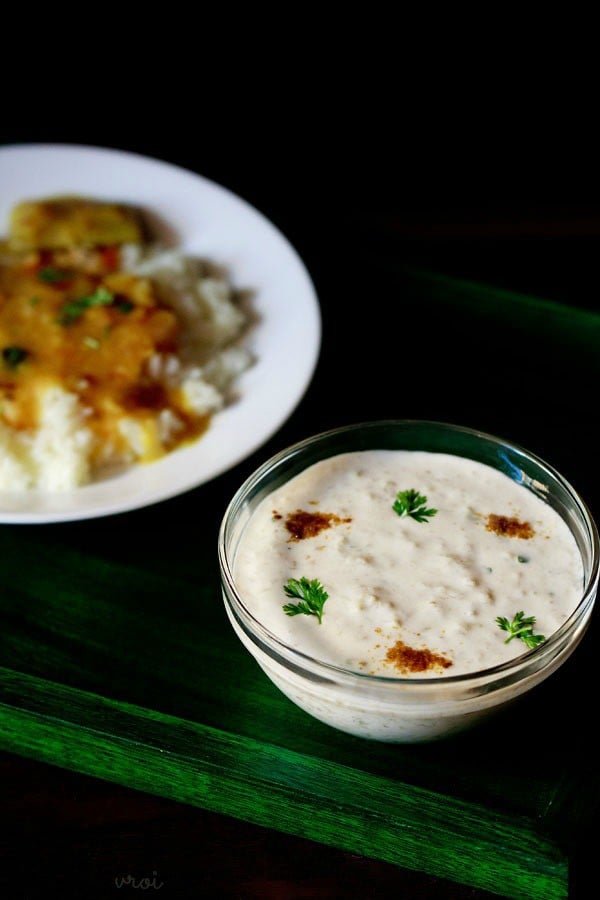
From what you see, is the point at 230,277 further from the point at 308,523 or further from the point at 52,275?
the point at 308,523

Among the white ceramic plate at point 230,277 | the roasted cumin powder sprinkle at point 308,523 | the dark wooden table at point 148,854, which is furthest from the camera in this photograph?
the white ceramic plate at point 230,277

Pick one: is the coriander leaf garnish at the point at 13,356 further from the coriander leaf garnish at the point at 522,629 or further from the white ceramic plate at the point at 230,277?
the coriander leaf garnish at the point at 522,629

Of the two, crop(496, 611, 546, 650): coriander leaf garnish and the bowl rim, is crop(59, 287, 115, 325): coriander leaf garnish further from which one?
crop(496, 611, 546, 650): coriander leaf garnish

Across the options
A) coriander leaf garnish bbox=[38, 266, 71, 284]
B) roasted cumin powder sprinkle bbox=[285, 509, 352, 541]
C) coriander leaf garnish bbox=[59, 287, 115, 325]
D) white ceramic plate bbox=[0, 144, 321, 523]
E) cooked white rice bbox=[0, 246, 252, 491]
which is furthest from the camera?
coriander leaf garnish bbox=[38, 266, 71, 284]

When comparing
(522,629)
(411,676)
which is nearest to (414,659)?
(411,676)

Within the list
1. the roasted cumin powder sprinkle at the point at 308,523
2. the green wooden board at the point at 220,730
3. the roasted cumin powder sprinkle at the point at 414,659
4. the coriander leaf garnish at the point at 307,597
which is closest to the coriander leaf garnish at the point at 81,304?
the green wooden board at the point at 220,730

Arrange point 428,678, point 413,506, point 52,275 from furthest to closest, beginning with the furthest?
point 52,275 < point 413,506 < point 428,678

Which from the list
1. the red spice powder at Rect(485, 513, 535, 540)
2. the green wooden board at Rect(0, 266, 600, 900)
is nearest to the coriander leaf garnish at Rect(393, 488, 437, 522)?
the red spice powder at Rect(485, 513, 535, 540)
